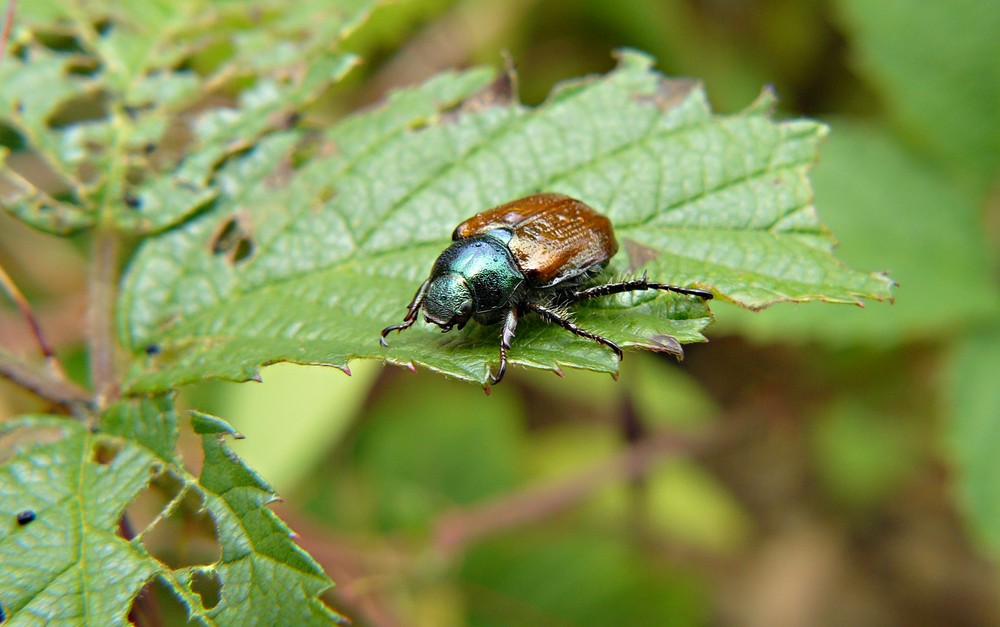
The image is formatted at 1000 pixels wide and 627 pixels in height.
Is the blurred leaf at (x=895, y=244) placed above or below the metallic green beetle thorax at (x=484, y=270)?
below

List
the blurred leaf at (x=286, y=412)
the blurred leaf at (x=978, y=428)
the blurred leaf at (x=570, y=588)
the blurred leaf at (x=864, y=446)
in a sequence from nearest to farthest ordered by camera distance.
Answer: the blurred leaf at (x=978, y=428)
the blurred leaf at (x=286, y=412)
the blurred leaf at (x=570, y=588)
the blurred leaf at (x=864, y=446)

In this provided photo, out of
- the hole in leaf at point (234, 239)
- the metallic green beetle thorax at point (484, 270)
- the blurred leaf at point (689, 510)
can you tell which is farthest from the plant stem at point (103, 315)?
the blurred leaf at point (689, 510)

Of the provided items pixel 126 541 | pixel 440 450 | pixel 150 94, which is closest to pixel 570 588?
pixel 440 450

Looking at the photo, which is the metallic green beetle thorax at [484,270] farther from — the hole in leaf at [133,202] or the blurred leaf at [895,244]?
the blurred leaf at [895,244]

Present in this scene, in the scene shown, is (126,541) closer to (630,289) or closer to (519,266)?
(519,266)

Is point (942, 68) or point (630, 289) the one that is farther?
point (942, 68)

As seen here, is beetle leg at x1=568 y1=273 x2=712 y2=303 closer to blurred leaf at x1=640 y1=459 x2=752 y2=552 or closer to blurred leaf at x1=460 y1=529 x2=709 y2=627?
blurred leaf at x1=460 y1=529 x2=709 y2=627

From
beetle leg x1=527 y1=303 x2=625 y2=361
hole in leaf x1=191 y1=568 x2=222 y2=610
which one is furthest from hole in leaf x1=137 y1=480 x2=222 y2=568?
beetle leg x1=527 y1=303 x2=625 y2=361
